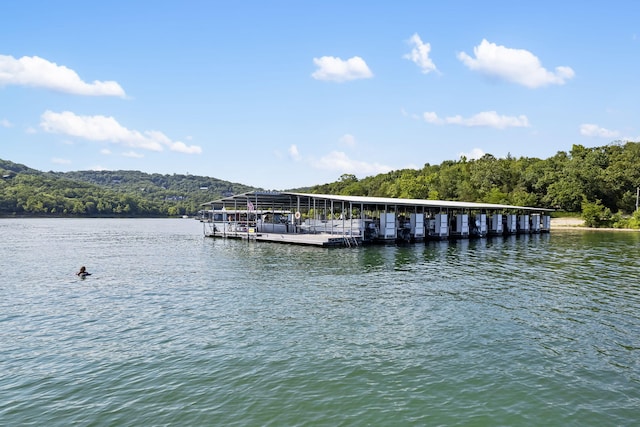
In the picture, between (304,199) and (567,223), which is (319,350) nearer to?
(304,199)

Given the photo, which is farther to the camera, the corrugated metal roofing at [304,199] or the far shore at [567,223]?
the far shore at [567,223]

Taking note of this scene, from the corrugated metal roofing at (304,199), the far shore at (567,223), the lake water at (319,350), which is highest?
the corrugated metal roofing at (304,199)

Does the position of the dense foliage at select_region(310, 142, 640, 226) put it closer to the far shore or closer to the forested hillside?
the forested hillside

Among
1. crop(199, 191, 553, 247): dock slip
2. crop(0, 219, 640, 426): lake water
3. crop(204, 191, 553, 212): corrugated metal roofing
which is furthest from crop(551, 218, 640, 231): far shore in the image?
crop(0, 219, 640, 426): lake water

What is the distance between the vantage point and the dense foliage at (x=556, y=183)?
3637 inches

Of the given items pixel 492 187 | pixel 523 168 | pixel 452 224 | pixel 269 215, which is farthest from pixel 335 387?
pixel 523 168

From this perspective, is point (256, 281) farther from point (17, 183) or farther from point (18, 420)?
point (17, 183)

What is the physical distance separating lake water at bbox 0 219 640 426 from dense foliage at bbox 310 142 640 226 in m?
78.6

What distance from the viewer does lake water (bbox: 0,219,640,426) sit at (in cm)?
849

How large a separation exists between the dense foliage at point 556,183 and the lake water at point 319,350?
78603 millimetres

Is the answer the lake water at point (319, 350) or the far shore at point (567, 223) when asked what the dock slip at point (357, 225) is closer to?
the lake water at point (319, 350)

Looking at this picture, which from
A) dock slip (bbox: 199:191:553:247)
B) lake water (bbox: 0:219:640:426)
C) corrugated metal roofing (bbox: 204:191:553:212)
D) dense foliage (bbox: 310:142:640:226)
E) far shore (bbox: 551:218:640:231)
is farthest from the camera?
dense foliage (bbox: 310:142:640:226)

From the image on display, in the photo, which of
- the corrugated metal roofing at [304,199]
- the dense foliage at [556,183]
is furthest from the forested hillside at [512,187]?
the corrugated metal roofing at [304,199]

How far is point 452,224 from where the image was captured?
5666cm
